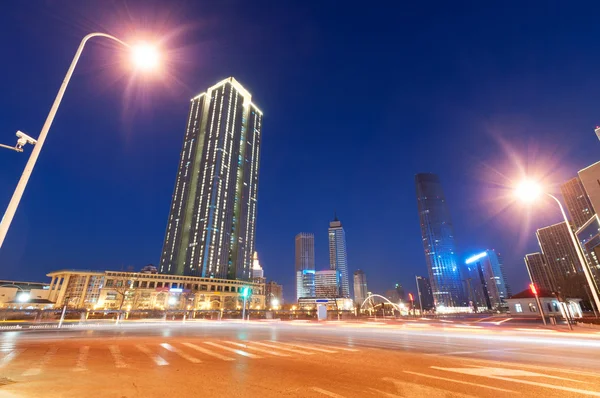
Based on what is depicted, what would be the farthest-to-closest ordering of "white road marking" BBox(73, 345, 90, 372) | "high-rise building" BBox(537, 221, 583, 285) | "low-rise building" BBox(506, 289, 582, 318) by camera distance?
1. "high-rise building" BBox(537, 221, 583, 285)
2. "low-rise building" BBox(506, 289, 582, 318)
3. "white road marking" BBox(73, 345, 90, 372)

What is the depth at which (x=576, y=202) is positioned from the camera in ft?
481

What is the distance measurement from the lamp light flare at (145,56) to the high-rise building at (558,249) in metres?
210

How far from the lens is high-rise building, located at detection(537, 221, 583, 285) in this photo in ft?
508

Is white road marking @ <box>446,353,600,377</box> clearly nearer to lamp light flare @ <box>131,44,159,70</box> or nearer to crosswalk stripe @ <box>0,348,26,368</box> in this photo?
crosswalk stripe @ <box>0,348,26,368</box>

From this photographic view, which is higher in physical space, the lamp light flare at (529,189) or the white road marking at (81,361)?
the lamp light flare at (529,189)

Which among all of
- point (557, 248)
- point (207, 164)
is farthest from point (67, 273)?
point (557, 248)

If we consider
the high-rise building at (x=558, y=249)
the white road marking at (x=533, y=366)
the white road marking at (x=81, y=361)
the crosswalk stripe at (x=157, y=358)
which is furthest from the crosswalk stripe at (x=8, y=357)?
the high-rise building at (x=558, y=249)

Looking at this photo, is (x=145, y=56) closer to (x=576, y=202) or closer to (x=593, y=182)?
(x=593, y=182)

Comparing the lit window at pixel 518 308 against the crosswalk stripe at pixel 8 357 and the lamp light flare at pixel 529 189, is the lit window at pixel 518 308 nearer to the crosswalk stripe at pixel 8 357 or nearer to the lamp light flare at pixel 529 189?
the lamp light flare at pixel 529 189

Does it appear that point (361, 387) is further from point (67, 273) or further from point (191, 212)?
point (191, 212)

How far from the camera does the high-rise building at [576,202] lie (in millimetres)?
140375

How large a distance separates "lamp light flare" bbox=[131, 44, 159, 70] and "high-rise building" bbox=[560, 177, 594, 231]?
638 ft

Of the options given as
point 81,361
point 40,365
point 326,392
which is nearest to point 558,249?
point 326,392

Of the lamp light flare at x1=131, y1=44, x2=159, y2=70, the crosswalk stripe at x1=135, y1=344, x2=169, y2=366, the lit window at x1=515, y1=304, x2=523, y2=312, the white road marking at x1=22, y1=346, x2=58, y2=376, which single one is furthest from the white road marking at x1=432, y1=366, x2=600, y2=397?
the lit window at x1=515, y1=304, x2=523, y2=312
